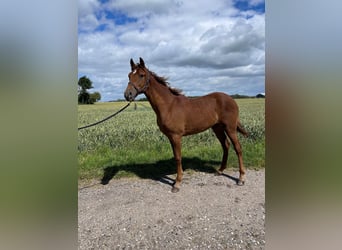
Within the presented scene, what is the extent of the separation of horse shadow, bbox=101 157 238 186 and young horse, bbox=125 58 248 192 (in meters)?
0.57

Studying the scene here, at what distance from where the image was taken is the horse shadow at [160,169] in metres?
4.25

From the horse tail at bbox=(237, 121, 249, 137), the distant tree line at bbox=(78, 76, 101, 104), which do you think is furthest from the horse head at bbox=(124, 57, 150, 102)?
the horse tail at bbox=(237, 121, 249, 137)

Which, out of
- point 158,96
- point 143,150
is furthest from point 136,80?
point 143,150

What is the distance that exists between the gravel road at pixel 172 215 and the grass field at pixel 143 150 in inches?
15.0

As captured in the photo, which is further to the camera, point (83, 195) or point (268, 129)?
point (83, 195)

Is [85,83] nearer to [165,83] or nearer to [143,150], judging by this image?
[165,83]

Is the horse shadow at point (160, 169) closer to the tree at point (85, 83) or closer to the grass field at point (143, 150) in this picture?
the grass field at point (143, 150)

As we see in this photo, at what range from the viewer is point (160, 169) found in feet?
15.2

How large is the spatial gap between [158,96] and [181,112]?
0.43 m
